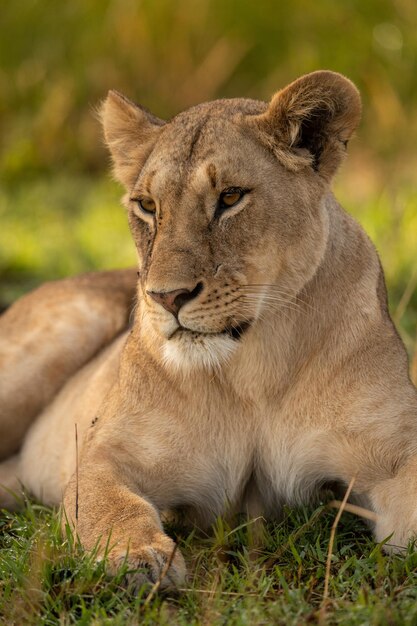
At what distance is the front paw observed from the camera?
2.84m

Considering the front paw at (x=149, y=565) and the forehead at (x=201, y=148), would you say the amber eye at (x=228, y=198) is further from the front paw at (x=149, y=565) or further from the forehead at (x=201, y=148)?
the front paw at (x=149, y=565)

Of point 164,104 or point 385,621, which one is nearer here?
point 385,621

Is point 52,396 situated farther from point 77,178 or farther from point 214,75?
point 214,75

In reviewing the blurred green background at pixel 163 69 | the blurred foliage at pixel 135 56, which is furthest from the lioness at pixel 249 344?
the blurred foliage at pixel 135 56

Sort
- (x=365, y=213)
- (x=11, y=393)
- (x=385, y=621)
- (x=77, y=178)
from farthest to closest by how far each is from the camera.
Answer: (x=77, y=178) → (x=365, y=213) → (x=11, y=393) → (x=385, y=621)

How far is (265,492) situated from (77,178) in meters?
7.40

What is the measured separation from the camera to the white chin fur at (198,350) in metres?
3.14

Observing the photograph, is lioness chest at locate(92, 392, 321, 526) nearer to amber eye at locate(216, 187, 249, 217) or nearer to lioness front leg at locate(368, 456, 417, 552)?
lioness front leg at locate(368, 456, 417, 552)

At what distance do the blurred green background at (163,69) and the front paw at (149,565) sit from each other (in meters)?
6.30

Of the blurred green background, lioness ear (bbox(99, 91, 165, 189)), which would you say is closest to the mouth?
lioness ear (bbox(99, 91, 165, 189))

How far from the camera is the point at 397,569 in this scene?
9.87 ft

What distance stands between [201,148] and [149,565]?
127 cm

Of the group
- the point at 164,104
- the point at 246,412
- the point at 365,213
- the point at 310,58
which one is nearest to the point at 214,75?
the point at 164,104

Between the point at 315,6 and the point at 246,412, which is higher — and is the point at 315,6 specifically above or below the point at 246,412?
above
